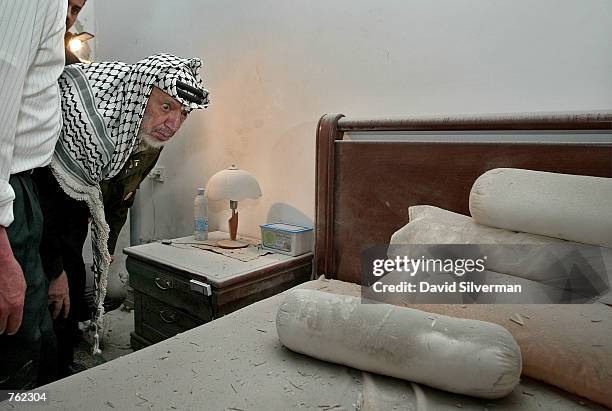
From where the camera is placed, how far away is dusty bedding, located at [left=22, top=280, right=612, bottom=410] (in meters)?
0.75

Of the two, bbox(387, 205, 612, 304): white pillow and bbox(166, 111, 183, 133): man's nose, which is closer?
bbox(387, 205, 612, 304): white pillow

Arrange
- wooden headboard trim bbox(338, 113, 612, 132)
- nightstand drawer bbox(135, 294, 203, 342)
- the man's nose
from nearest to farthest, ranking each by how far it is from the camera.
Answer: wooden headboard trim bbox(338, 113, 612, 132) < the man's nose < nightstand drawer bbox(135, 294, 203, 342)

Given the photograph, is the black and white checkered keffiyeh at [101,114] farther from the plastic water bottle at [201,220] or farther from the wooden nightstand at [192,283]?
the plastic water bottle at [201,220]

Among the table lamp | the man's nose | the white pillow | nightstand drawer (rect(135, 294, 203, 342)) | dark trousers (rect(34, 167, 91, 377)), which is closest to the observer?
the white pillow

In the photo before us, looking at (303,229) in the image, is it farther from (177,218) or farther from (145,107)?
(177,218)

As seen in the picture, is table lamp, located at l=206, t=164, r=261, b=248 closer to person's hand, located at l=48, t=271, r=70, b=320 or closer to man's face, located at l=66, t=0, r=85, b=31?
person's hand, located at l=48, t=271, r=70, b=320

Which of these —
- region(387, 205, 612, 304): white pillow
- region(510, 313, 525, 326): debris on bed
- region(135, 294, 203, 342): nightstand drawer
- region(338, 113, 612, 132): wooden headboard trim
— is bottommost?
region(135, 294, 203, 342): nightstand drawer

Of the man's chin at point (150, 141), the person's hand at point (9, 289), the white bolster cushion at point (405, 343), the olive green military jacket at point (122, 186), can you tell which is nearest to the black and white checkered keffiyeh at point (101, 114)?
the man's chin at point (150, 141)

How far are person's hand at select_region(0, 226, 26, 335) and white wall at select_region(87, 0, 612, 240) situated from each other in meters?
1.18

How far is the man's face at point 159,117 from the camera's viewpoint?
4.30ft

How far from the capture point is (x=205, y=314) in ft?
5.01

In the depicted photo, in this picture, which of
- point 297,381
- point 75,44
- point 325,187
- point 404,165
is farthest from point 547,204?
point 75,44

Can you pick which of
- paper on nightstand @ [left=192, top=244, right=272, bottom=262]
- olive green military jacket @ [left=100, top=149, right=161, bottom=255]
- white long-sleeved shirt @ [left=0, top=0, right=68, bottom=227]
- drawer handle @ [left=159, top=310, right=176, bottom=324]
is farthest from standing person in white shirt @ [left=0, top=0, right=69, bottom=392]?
paper on nightstand @ [left=192, top=244, right=272, bottom=262]

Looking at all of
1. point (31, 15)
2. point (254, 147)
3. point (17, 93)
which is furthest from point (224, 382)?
point (254, 147)
